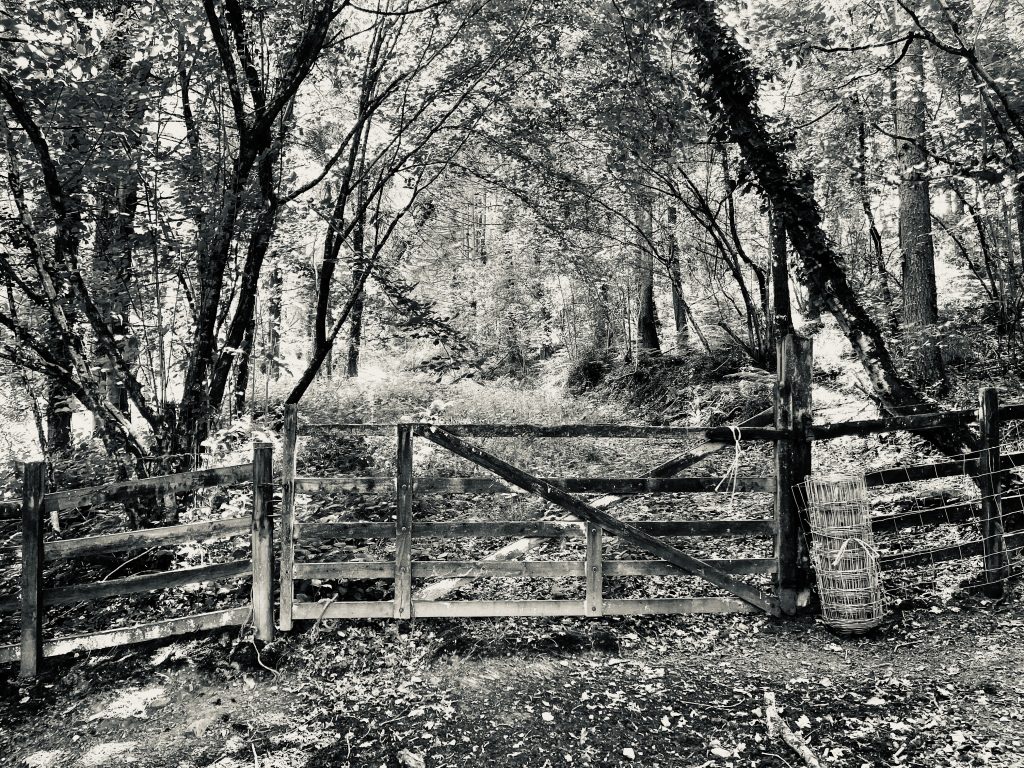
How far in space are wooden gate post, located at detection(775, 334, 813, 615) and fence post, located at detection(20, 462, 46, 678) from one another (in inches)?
227

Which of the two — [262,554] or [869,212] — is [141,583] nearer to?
[262,554]

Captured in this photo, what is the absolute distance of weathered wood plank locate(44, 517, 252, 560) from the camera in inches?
183

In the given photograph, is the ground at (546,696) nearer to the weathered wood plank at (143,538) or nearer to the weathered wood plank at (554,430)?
the weathered wood plank at (143,538)

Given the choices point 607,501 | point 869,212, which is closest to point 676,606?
point 607,501

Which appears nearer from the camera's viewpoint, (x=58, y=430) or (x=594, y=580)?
(x=594, y=580)

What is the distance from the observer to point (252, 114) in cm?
714

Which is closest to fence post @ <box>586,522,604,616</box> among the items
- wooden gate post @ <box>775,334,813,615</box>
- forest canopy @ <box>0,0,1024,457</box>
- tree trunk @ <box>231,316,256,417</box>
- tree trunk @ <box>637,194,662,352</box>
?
wooden gate post @ <box>775,334,813,615</box>

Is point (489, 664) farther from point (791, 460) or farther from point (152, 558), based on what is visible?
point (152, 558)

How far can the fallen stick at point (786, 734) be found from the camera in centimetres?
361

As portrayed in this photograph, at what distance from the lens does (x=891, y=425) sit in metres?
5.39

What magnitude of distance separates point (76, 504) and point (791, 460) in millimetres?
5687

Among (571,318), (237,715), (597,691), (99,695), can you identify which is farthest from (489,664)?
(571,318)

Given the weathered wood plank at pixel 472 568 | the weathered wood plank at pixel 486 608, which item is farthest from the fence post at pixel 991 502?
the weathered wood plank at pixel 486 608

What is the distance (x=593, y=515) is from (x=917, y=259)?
978 centimetres
